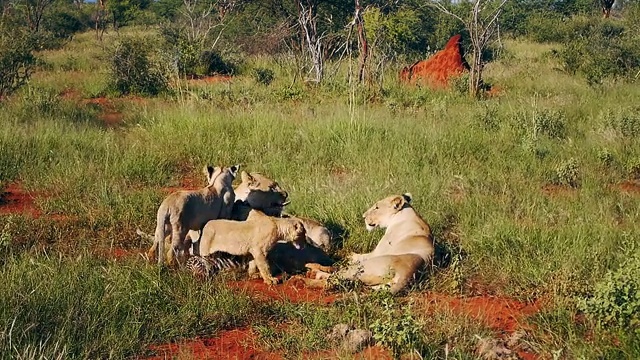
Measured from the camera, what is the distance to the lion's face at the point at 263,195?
651 cm

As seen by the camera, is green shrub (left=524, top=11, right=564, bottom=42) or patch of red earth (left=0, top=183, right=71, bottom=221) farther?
green shrub (left=524, top=11, right=564, bottom=42)

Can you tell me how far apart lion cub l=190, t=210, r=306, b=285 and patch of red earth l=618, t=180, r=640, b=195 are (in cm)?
428

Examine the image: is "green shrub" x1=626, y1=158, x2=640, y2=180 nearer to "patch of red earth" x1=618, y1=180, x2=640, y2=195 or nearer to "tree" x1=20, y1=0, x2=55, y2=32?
"patch of red earth" x1=618, y1=180, x2=640, y2=195

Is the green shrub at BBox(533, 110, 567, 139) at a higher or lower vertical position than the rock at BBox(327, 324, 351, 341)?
higher

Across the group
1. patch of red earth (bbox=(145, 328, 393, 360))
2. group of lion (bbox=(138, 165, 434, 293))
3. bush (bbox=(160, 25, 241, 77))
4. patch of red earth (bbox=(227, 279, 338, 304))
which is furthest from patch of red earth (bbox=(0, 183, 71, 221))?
bush (bbox=(160, 25, 241, 77))

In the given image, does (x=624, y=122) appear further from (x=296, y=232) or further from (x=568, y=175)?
(x=296, y=232)

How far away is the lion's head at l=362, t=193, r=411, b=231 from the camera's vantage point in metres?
6.18

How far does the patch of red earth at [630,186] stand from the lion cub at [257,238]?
4278 mm

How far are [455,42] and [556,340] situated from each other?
46.4 feet

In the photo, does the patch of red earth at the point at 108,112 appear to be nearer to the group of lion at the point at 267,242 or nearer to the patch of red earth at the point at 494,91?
the group of lion at the point at 267,242

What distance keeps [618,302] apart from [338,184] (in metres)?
3.80

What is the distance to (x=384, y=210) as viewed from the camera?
6.25 m

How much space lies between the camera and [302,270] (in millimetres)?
5812

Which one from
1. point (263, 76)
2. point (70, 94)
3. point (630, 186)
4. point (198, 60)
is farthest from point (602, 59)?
point (70, 94)
